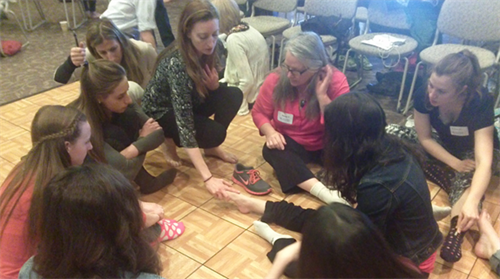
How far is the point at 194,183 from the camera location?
7.14 feet

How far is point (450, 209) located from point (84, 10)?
487 cm

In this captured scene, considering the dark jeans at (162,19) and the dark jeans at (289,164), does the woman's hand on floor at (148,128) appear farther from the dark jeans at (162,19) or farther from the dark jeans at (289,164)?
the dark jeans at (162,19)

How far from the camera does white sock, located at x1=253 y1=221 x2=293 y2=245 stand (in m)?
1.73

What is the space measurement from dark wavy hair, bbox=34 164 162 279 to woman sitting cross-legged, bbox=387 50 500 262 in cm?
127

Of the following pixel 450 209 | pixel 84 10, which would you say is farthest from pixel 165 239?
pixel 84 10

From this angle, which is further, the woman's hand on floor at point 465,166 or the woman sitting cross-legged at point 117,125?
the woman's hand on floor at point 465,166

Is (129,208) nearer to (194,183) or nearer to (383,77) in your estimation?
(194,183)

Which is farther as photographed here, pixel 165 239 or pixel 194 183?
pixel 194 183

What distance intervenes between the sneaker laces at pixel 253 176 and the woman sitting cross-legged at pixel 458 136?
82 centimetres

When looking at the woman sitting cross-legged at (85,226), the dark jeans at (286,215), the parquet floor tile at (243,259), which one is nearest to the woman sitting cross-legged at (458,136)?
the dark jeans at (286,215)

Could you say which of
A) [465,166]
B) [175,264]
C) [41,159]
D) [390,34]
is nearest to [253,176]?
[175,264]

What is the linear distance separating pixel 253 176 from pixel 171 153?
1.66 feet

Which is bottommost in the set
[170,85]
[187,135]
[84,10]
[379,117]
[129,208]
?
[84,10]

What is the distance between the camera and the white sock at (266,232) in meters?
1.73
